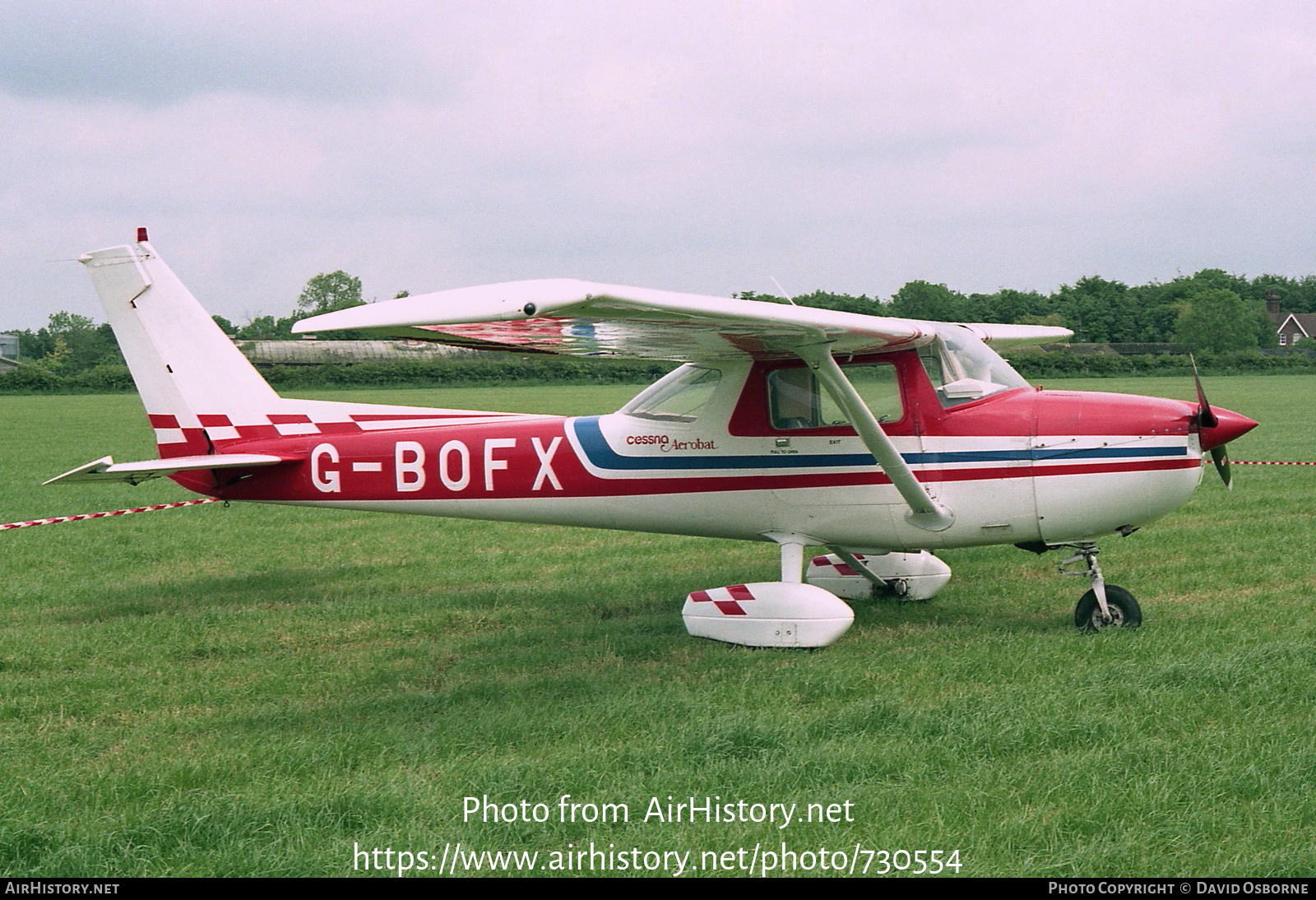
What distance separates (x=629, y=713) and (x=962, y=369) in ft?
10.9

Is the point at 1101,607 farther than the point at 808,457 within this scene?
No

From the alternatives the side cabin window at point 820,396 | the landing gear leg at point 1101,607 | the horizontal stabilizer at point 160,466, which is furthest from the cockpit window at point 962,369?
the horizontal stabilizer at point 160,466

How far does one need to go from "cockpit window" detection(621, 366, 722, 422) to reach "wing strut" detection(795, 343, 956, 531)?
982 millimetres

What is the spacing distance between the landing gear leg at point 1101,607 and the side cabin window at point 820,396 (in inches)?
60.1

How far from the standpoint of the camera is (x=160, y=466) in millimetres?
7453

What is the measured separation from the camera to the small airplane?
22.9 feet

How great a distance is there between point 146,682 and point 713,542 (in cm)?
611

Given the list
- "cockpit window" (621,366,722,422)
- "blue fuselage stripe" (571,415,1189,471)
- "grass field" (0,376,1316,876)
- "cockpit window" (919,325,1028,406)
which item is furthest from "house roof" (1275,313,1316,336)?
"cockpit window" (621,366,722,422)

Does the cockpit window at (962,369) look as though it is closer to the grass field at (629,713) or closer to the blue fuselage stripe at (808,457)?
the blue fuselage stripe at (808,457)

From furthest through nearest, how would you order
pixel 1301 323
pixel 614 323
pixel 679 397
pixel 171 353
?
pixel 1301 323 → pixel 171 353 → pixel 679 397 → pixel 614 323

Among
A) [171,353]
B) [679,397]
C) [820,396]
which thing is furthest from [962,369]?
[171,353]

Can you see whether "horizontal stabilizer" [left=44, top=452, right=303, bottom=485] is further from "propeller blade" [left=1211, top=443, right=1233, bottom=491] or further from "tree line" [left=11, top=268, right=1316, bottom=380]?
"tree line" [left=11, top=268, right=1316, bottom=380]

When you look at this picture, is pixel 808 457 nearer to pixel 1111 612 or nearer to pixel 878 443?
pixel 878 443

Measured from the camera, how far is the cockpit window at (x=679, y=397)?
776 cm
